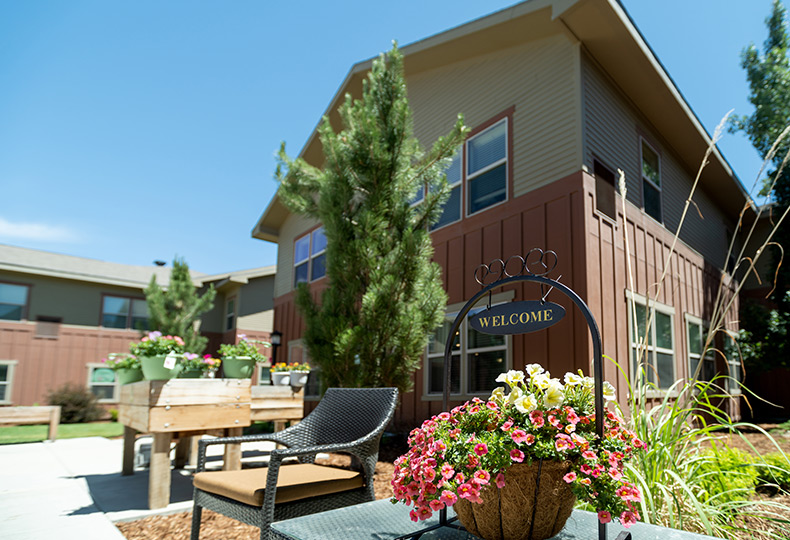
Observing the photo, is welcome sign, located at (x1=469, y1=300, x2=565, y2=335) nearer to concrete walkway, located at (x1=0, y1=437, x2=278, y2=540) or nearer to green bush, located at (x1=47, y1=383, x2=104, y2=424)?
concrete walkway, located at (x1=0, y1=437, x2=278, y2=540)

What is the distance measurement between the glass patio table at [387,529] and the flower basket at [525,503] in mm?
174

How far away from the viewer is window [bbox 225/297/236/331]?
17438mm

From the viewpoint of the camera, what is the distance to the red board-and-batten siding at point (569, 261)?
5.93m

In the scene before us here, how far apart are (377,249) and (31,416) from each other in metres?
7.55

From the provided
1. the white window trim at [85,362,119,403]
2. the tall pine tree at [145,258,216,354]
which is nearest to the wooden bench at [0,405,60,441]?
the tall pine tree at [145,258,216,354]

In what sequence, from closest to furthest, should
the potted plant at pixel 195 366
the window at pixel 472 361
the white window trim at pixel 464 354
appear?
the potted plant at pixel 195 366 < the white window trim at pixel 464 354 < the window at pixel 472 361

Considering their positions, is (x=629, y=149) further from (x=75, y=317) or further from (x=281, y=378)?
(x=75, y=317)

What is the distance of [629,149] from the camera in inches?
294

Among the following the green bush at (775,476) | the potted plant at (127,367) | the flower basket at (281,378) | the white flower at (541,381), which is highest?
the white flower at (541,381)

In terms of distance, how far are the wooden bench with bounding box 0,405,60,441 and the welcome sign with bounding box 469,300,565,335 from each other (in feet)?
30.5

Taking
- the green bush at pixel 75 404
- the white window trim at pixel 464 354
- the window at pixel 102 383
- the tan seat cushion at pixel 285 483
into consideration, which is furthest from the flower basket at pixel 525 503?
the window at pixel 102 383

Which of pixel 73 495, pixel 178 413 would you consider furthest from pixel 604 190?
pixel 73 495

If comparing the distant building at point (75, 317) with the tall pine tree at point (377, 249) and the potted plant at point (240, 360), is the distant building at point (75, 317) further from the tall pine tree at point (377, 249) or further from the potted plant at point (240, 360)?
the potted plant at point (240, 360)

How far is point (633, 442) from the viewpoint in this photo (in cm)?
166
